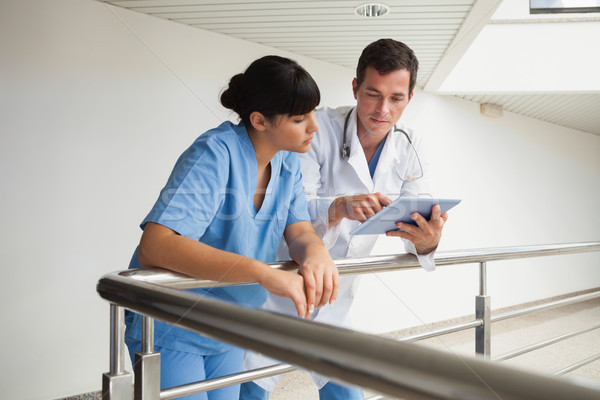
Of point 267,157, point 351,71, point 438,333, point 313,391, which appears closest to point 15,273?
point 313,391

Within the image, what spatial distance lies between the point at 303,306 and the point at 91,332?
1.42 metres

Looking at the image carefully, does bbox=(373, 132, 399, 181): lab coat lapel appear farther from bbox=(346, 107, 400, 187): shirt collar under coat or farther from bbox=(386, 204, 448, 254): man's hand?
bbox=(386, 204, 448, 254): man's hand

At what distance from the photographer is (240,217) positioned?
0.63m

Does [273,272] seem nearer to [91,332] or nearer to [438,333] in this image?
[438,333]

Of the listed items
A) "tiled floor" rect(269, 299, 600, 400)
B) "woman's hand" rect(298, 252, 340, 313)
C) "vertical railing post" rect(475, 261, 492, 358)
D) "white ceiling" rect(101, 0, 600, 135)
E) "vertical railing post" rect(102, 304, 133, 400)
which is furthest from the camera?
"white ceiling" rect(101, 0, 600, 135)

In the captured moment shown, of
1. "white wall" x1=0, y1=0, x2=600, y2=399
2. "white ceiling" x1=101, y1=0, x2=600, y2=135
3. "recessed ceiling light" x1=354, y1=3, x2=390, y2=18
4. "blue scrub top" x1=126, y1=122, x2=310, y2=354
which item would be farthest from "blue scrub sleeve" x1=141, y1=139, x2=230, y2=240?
"recessed ceiling light" x1=354, y1=3, x2=390, y2=18

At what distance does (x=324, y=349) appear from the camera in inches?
9.1

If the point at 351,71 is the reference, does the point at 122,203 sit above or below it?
below

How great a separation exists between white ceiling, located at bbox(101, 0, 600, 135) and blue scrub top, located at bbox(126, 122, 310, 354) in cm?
126

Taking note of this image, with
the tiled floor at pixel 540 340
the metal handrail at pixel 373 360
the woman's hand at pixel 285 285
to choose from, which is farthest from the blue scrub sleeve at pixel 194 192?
the tiled floor at pixel 540 340

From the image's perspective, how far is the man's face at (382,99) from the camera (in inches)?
37.8

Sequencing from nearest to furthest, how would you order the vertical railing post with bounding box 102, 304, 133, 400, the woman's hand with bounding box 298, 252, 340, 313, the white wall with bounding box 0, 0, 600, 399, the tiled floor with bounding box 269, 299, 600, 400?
the vertical railing post with bounding box 102, 304, 133, 400
the woman's hand with bounding box 298, 252, 340, 313
the tiled floor with bounding box 269, 299, 600, 400
the white wall with bounding box 0, 0, 600, 399

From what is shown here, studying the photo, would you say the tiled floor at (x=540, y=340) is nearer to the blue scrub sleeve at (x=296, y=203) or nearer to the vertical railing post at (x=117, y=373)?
the blue scrub sleeve at (x=296, y=203)

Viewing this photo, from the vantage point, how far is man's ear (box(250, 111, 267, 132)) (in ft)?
2.13
